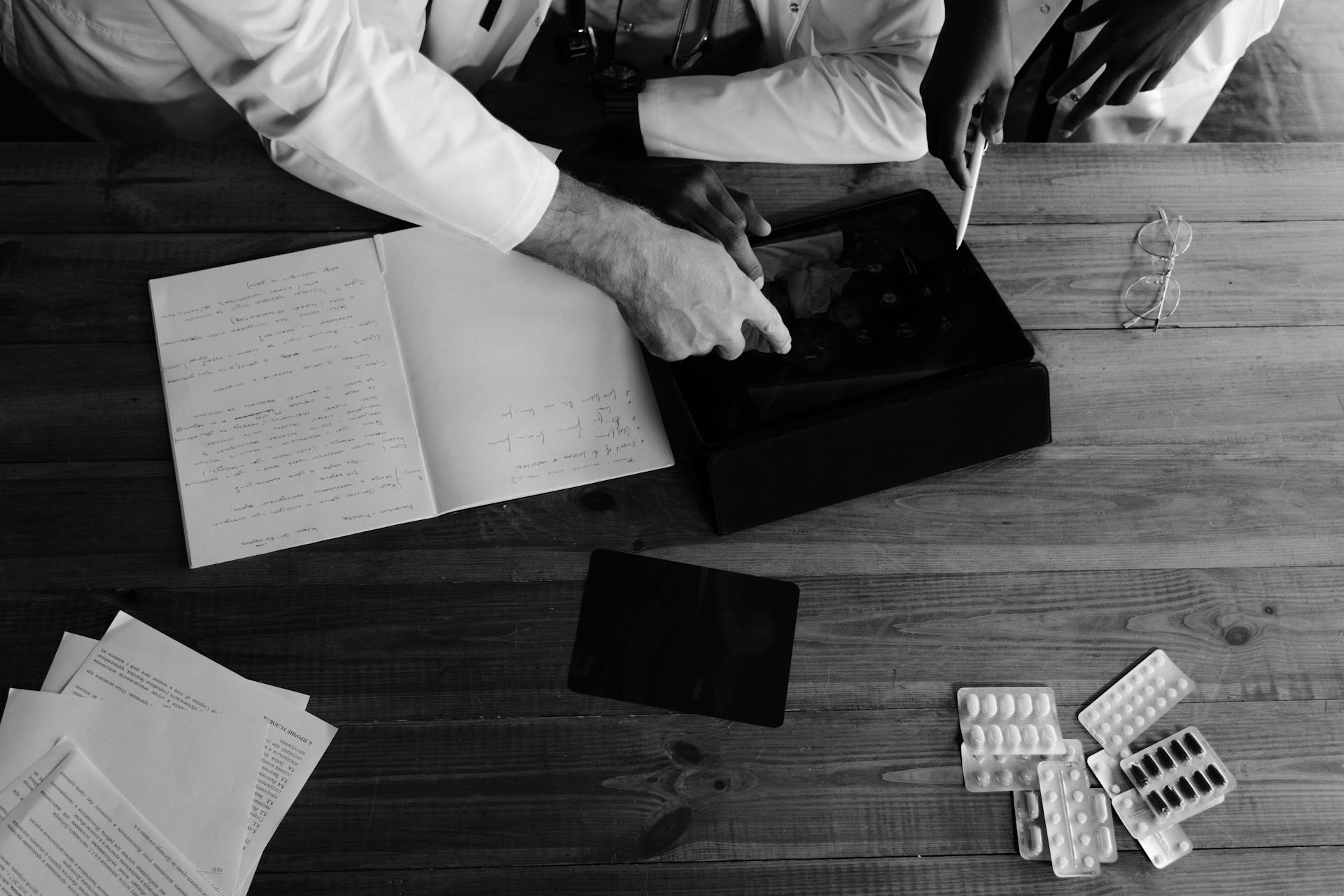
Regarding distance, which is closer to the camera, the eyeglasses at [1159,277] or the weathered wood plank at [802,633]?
the weathered wood plank at [802,633]

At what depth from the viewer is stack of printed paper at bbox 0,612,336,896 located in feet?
2.54

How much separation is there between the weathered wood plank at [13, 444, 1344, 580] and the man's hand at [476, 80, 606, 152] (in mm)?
524

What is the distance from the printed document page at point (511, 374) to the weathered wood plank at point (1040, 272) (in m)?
0.13

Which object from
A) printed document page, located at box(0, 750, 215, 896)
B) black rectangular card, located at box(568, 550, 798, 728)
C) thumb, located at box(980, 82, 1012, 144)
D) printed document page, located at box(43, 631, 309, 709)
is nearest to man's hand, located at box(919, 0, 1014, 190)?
thumb, located at box(980, 82, 1012, 144)

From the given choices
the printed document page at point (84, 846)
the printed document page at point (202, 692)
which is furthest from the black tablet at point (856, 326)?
the printed document page at point (84, 846)

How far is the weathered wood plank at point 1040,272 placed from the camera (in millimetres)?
989

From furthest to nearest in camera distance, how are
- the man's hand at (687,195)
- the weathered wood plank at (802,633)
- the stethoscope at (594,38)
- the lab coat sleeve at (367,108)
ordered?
the stethoscope at (594,38) → the man's hand at (687,195) → the weathered wood plank at (802,633) → the lab coat sleeve at (367,108)

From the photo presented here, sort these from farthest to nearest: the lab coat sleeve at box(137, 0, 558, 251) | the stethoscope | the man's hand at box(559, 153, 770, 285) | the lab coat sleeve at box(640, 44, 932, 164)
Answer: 1. the stethoscope
2. the lab coat sleeve at box(640, 44, 932, 164)
3. the man's hand at box(559, 153, 770, 285)
4. the lab coat sleeve at box(137, 0, 558, 251)

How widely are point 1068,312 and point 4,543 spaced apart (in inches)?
45.8

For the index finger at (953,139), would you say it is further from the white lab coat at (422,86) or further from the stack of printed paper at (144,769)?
the stack of printed paper at (144,769)

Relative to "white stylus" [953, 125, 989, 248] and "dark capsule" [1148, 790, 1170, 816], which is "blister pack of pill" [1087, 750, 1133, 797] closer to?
"dark capsule" [1148, 790, 1170, 816]

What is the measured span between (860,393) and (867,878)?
0.46 metres

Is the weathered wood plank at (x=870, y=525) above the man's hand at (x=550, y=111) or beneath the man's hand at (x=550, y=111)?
beneath

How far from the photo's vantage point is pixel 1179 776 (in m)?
0.83
